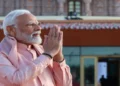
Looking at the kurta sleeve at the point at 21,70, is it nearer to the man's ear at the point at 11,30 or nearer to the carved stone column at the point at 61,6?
the man's ear at the point at 11,30

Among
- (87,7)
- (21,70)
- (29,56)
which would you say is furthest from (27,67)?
(87,7)

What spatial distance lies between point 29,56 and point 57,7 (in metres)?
35.5

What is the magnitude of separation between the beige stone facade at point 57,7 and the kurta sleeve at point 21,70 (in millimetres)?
34461

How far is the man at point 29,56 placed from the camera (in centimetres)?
191

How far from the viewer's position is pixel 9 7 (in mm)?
36906

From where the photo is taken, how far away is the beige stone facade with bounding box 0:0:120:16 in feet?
121

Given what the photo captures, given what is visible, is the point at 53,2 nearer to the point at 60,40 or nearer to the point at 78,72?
the point at 78,72

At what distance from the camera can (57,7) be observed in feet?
123

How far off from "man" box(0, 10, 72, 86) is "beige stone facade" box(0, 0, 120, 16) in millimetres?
34290

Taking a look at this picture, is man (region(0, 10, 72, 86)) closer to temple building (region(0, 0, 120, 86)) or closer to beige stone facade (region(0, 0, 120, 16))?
temple building (region(0, 0, 120, 86))

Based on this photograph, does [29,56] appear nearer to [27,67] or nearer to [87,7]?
[27,67]

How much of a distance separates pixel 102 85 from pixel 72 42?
461 centimetres

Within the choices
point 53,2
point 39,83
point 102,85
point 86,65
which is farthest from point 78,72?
point 53,2

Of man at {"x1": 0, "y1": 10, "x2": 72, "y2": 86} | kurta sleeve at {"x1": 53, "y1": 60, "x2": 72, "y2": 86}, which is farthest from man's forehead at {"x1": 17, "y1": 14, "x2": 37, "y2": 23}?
kurta sleeve at {"x1": 53, "y1": 60, "x2": 72, "y2": 86}
